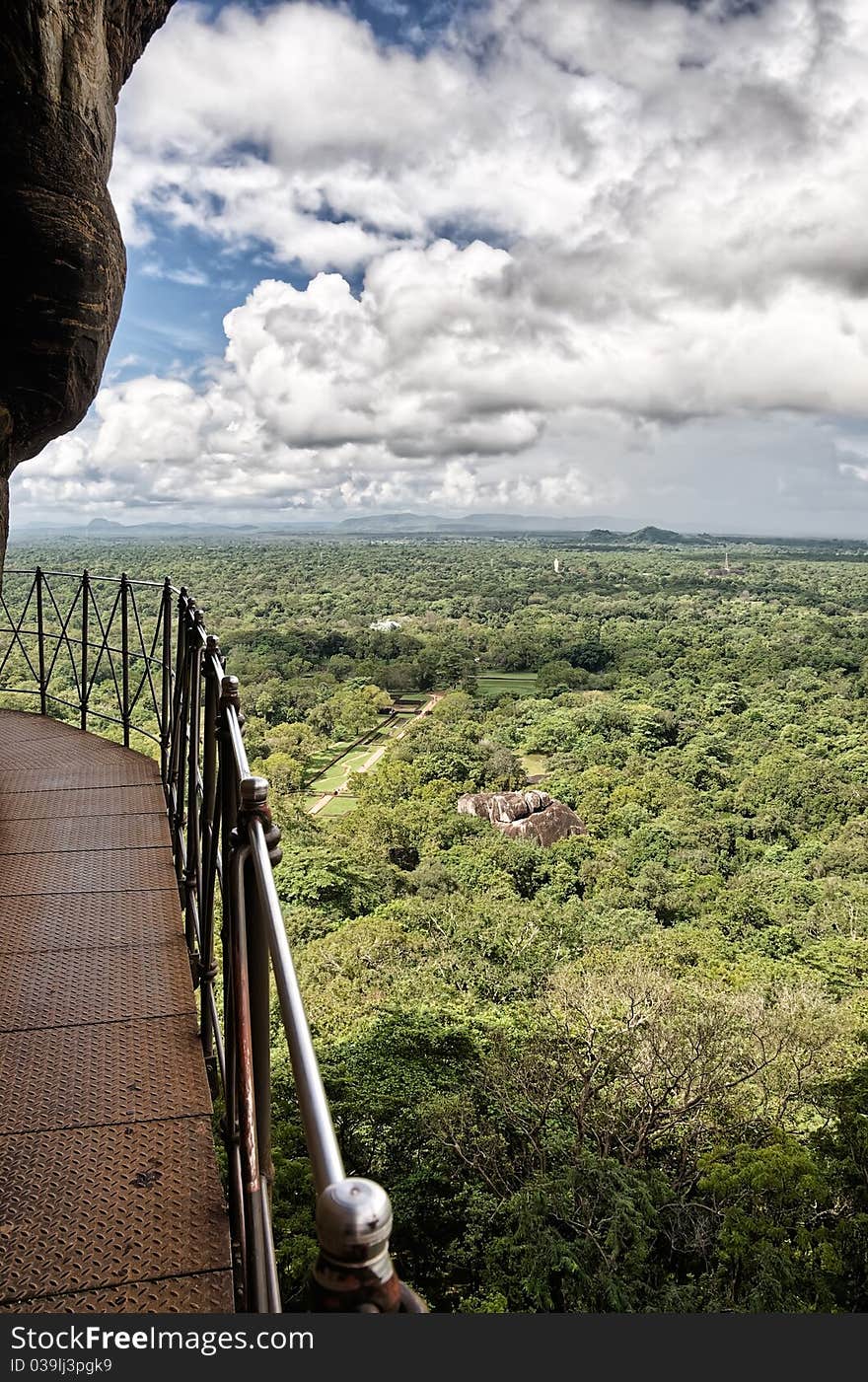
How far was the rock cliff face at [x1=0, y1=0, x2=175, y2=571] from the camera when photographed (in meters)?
3.73

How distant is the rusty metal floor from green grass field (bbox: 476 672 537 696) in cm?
5865

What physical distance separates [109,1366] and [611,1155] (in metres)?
13.1

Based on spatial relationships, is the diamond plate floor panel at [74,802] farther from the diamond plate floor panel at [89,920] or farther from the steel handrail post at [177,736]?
the diamond plate floor panel at [89,920]

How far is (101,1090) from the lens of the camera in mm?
2213

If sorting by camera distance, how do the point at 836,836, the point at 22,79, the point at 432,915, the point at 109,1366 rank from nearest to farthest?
the point at 109,1366 → the point at 22,79 → the point at 432,915 → the point at 836,836

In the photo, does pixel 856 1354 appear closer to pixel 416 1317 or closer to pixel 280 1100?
pixel 416 1317

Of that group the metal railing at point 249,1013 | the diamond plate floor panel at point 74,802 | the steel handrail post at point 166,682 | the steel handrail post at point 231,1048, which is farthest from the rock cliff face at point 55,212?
the steel handrail post at point 231,1048

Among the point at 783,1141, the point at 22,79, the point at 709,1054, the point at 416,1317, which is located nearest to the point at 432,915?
the point at 709,1054

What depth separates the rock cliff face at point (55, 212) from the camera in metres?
3.73

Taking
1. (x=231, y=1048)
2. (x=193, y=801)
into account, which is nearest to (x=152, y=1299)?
(x=231, y=1048)

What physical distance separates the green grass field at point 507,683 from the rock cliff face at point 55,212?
57.4m

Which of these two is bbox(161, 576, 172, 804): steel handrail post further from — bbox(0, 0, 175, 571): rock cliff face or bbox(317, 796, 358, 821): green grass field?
bbox(317, 796, 358, 821): green grass field

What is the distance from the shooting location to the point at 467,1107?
503 inches

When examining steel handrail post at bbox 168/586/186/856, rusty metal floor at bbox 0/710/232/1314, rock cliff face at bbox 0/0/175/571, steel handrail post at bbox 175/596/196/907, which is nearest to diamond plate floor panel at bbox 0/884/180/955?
rusty metal floor at bbox 0/710/232/1314
